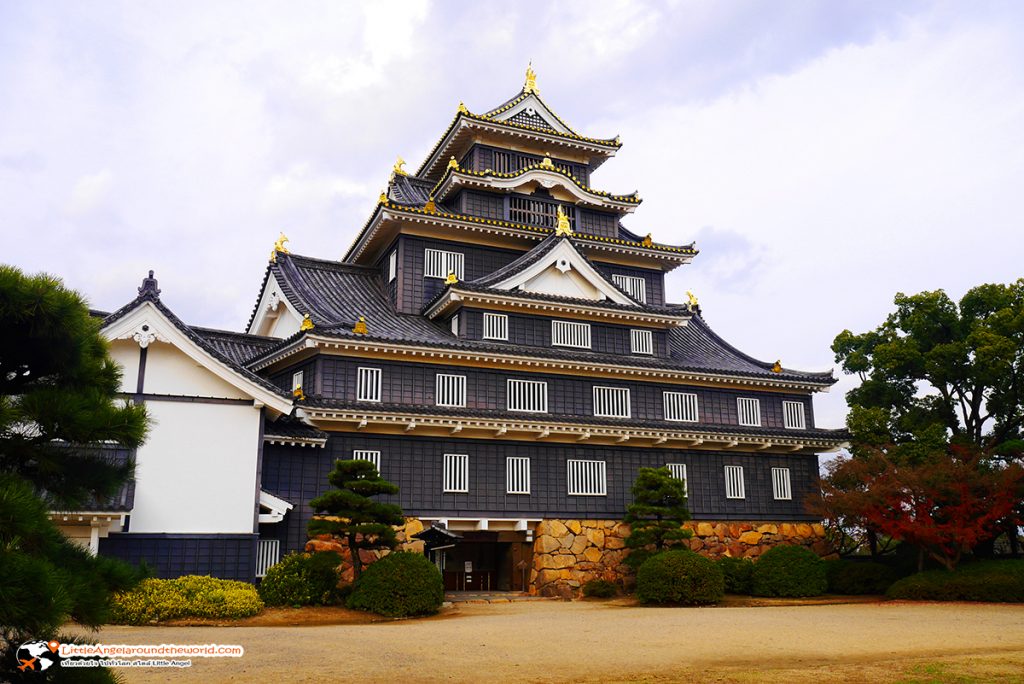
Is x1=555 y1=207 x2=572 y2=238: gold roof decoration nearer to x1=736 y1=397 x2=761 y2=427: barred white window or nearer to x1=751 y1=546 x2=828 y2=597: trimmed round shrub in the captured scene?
x1=736 y1=397 x2=761 y2=427: barred white window

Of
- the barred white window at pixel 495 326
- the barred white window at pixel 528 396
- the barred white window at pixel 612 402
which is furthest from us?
the barred white window at pixel 612 402

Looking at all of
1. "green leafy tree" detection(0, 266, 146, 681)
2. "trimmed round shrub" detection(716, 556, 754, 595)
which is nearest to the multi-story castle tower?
"trimmed round shrub" detection(716, 556, 754, 595)

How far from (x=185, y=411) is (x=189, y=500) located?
7.78ft

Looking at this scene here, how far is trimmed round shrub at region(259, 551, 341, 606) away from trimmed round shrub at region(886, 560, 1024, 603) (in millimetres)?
17919

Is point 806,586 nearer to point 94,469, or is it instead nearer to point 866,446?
point 866,446

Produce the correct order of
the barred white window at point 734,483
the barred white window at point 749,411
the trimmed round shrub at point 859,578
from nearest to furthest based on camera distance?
the trimmed round shrub at point 859,578 → the barred white window at point 734,483 → the barred white window at point 749,411

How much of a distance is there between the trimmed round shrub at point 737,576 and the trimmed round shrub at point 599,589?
3.71m

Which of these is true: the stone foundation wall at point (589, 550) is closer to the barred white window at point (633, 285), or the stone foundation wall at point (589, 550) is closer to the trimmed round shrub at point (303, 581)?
the trimmed round shrub at point (303, 581)

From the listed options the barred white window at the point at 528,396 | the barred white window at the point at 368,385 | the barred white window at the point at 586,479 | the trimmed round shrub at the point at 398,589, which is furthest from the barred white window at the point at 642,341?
the trimmed round shrub at the point at 398,589

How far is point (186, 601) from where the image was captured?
1889 centimetres

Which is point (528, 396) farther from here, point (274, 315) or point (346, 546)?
point (274, 315)

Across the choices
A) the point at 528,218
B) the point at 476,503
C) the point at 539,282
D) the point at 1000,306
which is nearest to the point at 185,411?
the point at 476,503

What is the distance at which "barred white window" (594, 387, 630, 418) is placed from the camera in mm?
30703

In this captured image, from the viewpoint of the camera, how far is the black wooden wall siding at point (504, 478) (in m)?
25.2
